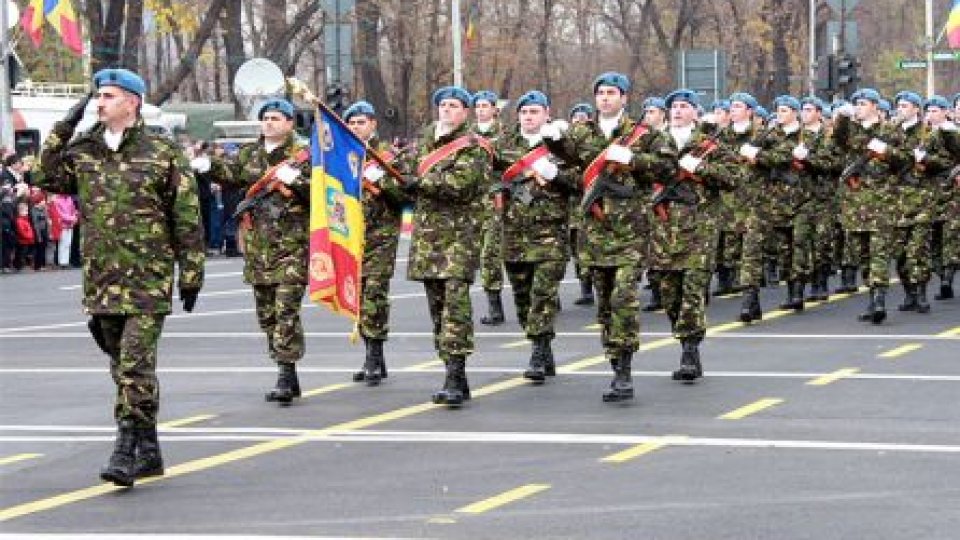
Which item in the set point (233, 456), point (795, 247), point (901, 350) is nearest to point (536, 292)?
point (901, 350)

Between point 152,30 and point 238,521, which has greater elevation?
point 152,30

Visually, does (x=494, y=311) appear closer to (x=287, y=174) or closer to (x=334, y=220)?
(x=287, y=174)

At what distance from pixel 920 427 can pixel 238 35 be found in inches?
1566

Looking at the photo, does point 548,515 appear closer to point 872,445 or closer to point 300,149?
point 872,445

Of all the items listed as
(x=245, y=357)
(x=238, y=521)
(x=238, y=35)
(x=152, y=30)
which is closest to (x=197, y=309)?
(x=245, y=357)

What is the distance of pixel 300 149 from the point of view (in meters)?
15.1

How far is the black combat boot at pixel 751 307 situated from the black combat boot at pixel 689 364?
459 centimetres

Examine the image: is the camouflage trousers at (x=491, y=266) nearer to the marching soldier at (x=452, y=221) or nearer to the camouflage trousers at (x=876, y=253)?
the camouflage trousers at (x=876, y=253)

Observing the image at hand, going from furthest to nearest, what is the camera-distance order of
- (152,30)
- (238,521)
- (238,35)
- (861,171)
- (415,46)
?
1. (152,30)
2. (415,46)
3. (238,35)
4. (861,171)
5. (238,521)

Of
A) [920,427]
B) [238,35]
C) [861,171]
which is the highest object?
[238,35]

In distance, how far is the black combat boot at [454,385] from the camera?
1437cm

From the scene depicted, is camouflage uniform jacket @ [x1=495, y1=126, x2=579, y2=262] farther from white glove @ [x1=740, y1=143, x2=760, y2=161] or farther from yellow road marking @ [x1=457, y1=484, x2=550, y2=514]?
yellow road marking @ [x1=457, y1=484, x2=550, y2=514]

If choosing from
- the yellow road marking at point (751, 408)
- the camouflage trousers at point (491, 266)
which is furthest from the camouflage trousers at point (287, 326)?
the camouflage trousers at point (491, 266)

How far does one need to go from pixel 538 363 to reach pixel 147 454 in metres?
4.84
